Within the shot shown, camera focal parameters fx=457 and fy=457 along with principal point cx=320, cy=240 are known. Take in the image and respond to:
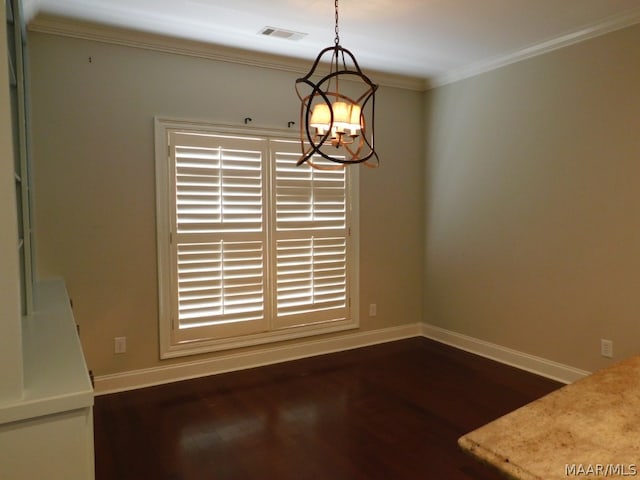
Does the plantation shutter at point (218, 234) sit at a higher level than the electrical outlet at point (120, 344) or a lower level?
higher

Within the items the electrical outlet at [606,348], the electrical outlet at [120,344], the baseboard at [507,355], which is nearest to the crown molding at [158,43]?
the electrical outlet at [120,344]

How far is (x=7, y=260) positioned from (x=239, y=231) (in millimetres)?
2547

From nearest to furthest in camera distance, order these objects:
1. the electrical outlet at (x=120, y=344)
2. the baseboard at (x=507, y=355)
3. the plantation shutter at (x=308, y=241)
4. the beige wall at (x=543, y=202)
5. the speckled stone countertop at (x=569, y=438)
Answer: the speckled stone countertop at (x=569, y=438) → the beige wall at (x=543, y=202) → the electrical outlet at (x=120, y=344) → the baseboard at (x=507, y=355) → the plantation shutter at (x=308, y=241)

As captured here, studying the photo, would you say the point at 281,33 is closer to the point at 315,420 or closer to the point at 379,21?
the point at 379,21

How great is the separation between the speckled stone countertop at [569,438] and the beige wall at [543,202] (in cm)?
236

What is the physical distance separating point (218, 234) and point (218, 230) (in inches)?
1.3

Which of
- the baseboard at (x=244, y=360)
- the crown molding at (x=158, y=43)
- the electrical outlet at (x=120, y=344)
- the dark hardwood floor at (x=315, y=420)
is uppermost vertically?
the crown molding at (x=158, y=43)

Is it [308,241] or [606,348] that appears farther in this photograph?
[308,241]

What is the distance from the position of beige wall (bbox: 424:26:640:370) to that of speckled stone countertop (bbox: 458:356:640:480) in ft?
7.75

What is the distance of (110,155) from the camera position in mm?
3311

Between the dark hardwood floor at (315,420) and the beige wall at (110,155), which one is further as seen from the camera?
the beige wall at (110,155)

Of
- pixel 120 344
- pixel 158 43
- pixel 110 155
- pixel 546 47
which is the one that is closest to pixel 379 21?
pixel 546 47

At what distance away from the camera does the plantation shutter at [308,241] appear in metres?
3.98

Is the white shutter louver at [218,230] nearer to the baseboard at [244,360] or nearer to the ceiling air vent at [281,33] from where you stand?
the baseboard at [244,360]
